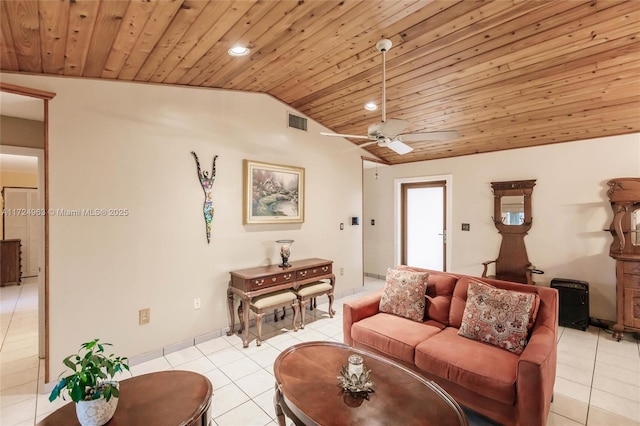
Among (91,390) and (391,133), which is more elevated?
(391,133)

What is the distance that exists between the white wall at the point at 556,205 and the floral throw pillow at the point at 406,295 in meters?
2.54

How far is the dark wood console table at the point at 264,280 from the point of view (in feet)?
10.9

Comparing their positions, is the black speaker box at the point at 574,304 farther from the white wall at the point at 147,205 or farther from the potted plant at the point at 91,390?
the potted plant at the point at 91,390

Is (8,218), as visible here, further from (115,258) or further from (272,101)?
(272,101)

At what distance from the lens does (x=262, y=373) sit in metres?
2.73

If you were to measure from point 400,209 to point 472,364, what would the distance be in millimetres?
4217

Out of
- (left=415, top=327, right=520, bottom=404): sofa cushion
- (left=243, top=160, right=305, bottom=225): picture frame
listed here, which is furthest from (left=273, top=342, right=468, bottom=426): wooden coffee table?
(left=243, top=160, right=305, bottom=225): picture frame

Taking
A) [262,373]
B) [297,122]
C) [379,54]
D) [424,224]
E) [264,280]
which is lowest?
[262,373]

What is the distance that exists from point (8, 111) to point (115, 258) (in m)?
1.72

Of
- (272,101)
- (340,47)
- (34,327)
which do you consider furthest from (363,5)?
(34,327)

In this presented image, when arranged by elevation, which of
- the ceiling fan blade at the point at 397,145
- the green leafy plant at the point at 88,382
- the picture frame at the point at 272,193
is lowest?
the green leafy plant at the point at 88,382

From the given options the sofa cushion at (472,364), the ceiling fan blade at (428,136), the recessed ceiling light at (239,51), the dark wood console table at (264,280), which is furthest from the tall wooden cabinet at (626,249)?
the recessed ceiling light at (239,51)

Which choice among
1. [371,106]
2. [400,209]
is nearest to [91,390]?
[371,106]

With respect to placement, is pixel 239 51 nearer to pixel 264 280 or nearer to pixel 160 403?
pixel 264 280
